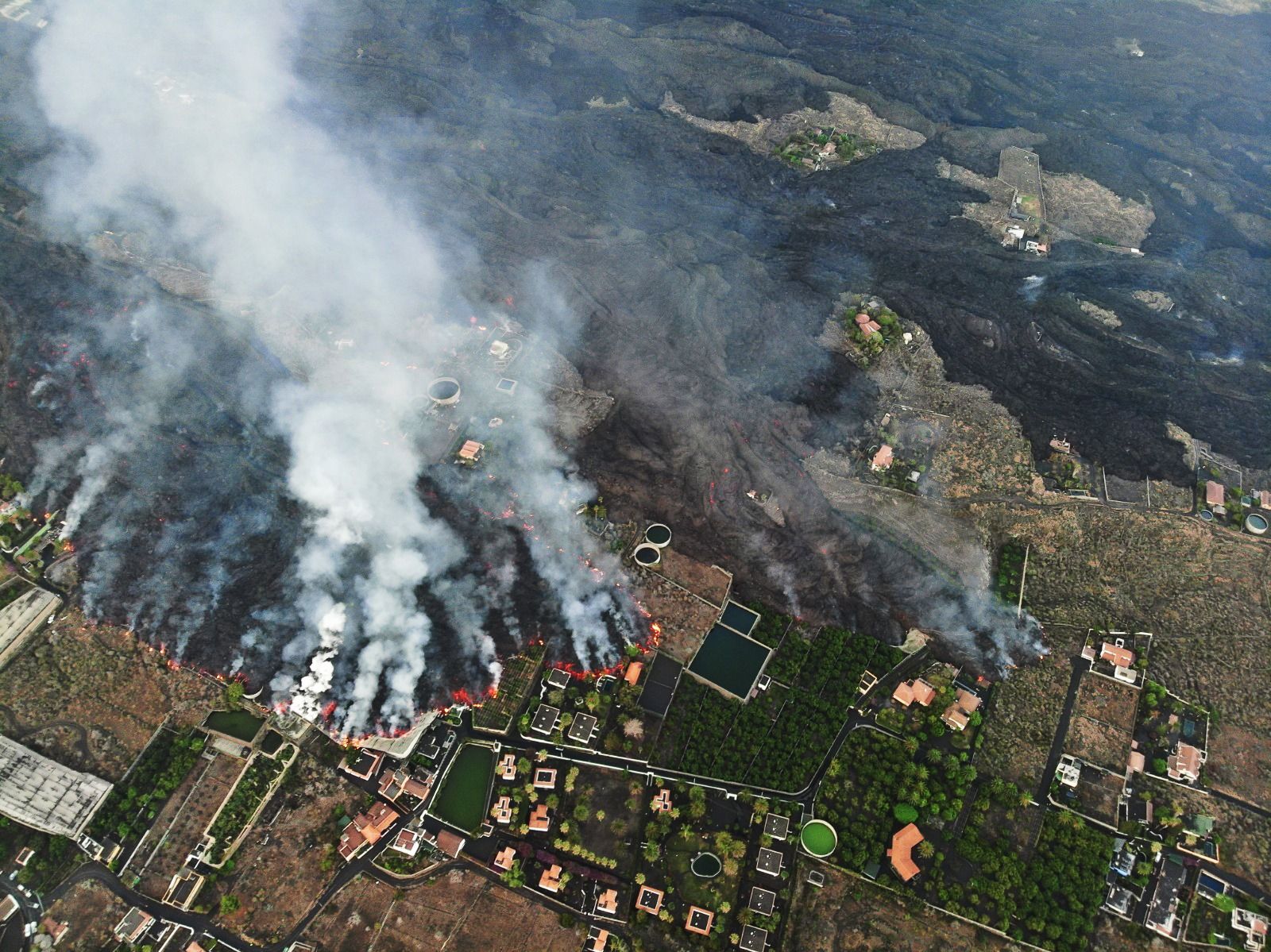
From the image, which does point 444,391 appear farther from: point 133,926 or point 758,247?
point 133,926

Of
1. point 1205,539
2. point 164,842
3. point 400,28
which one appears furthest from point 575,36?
point 164,842

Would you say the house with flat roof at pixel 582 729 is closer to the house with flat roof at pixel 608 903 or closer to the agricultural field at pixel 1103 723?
the house with flat roof at pixel 608 903

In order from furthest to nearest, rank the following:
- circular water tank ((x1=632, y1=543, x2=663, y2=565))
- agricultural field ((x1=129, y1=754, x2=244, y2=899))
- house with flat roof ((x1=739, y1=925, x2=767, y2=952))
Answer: circular water tank ((x1=632, y1=543, x2=663, y2=565)) → agricultural field ((x1=129, y1=754, x2=244, y2=899)) → house with flat roof ((x1=739, y1=925, x2=767, y2=952))

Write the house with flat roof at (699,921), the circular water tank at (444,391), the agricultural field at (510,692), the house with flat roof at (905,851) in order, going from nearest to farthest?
the house with flat roof at (699,921), the house with flat roof at (905,851), the agricultural field at (510,692), the circular water tank at (444,391)

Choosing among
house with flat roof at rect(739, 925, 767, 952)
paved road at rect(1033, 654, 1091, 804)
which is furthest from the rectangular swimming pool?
paved road at rect(1033, 654, 1091, 804)

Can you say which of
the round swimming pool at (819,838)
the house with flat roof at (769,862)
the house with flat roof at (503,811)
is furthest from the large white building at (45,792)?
the round swimming pool at (819,838)

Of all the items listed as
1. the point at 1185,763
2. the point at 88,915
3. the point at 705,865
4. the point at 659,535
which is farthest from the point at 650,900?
the point at 1185,763

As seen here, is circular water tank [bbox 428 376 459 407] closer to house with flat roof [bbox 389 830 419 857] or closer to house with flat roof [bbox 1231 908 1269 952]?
house with flat roof [bbox 389 830 419 857]
